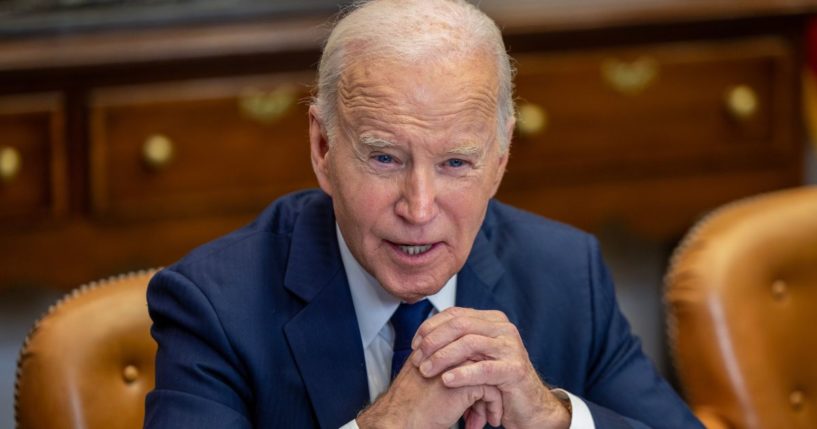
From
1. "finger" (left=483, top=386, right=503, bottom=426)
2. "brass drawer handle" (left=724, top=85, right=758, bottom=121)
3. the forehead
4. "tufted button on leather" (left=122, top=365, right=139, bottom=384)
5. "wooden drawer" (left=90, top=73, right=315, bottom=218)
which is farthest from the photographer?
"brass drawer handle" (left=724, top=85, right=758, bottom=121)

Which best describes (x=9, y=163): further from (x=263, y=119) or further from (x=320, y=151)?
(x=320, y=151)

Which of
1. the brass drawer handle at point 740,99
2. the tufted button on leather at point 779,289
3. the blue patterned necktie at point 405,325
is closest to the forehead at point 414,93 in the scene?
the blue patterned necktie at point 405,325

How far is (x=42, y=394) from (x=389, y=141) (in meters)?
0.76

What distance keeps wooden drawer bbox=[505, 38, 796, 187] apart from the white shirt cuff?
172 centimetres

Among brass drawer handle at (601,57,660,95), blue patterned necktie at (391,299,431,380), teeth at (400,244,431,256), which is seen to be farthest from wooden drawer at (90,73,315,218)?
teeth at (400,244,431,256)

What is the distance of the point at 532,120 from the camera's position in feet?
13.0

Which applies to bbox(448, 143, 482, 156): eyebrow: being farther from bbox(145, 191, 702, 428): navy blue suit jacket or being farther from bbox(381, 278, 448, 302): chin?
bbox(145, 191, 702, 428): navy blue suit jacket

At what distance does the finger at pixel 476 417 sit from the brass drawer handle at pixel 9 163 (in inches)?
66.8

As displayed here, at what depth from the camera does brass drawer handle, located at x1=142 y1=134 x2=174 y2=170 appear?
3.62 meters

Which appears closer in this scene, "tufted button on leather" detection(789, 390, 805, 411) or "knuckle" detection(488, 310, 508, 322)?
"knuckle" detection(488, 310, 508, 322)

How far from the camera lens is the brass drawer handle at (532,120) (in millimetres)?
3949

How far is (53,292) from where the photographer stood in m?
3.94

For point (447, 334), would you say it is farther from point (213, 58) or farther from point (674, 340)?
point (213, 58)

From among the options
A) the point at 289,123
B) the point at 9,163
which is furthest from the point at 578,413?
the point at 9,163
